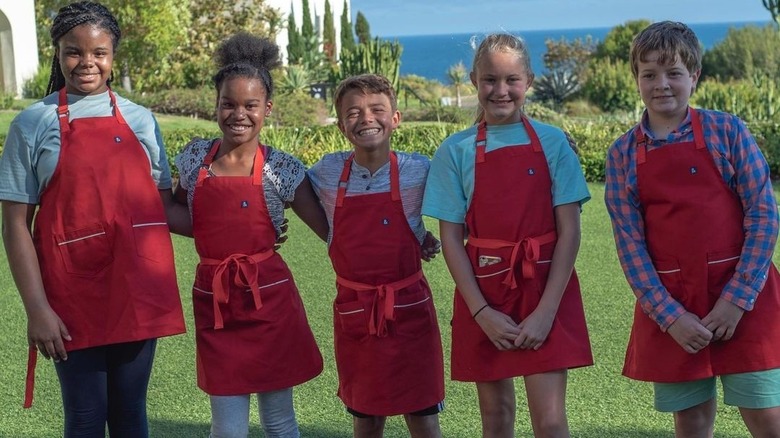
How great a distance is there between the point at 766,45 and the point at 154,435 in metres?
20.9

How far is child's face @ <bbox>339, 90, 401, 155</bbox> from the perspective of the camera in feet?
9.78

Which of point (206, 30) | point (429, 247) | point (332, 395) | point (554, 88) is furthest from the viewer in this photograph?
point (206, 30)

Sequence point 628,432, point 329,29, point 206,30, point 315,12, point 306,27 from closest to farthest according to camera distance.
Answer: point 628,432 → point 206,30 → point 306,27 → point 329,29 → point 315,12

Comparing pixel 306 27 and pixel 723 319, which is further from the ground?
pixel 306 27

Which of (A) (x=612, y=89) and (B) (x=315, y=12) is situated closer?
(A) (x=612, y=89)

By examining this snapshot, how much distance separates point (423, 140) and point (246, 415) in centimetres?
853

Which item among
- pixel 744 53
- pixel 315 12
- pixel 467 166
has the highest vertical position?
pixel 315 12

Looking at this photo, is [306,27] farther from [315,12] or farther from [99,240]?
[99,240]

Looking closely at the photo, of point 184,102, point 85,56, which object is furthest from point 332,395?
point 184,102

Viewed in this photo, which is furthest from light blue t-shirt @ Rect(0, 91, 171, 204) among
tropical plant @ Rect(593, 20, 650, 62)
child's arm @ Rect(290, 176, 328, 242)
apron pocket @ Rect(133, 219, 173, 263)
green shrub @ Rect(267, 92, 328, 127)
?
tropical plant @ Rect(593, 20, 650, 62)

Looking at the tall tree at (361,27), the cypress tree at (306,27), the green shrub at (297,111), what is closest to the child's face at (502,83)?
the green shrub at (297,111)

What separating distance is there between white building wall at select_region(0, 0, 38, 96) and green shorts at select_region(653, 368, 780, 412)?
728 inches

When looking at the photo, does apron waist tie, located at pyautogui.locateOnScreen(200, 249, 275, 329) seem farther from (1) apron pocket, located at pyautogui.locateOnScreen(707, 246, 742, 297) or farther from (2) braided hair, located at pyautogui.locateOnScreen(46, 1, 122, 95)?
(1) apron pocket, located at pyautogui.locateOnScreen(707, 246, 742, 297)

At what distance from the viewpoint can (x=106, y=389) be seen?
9.27 ft
